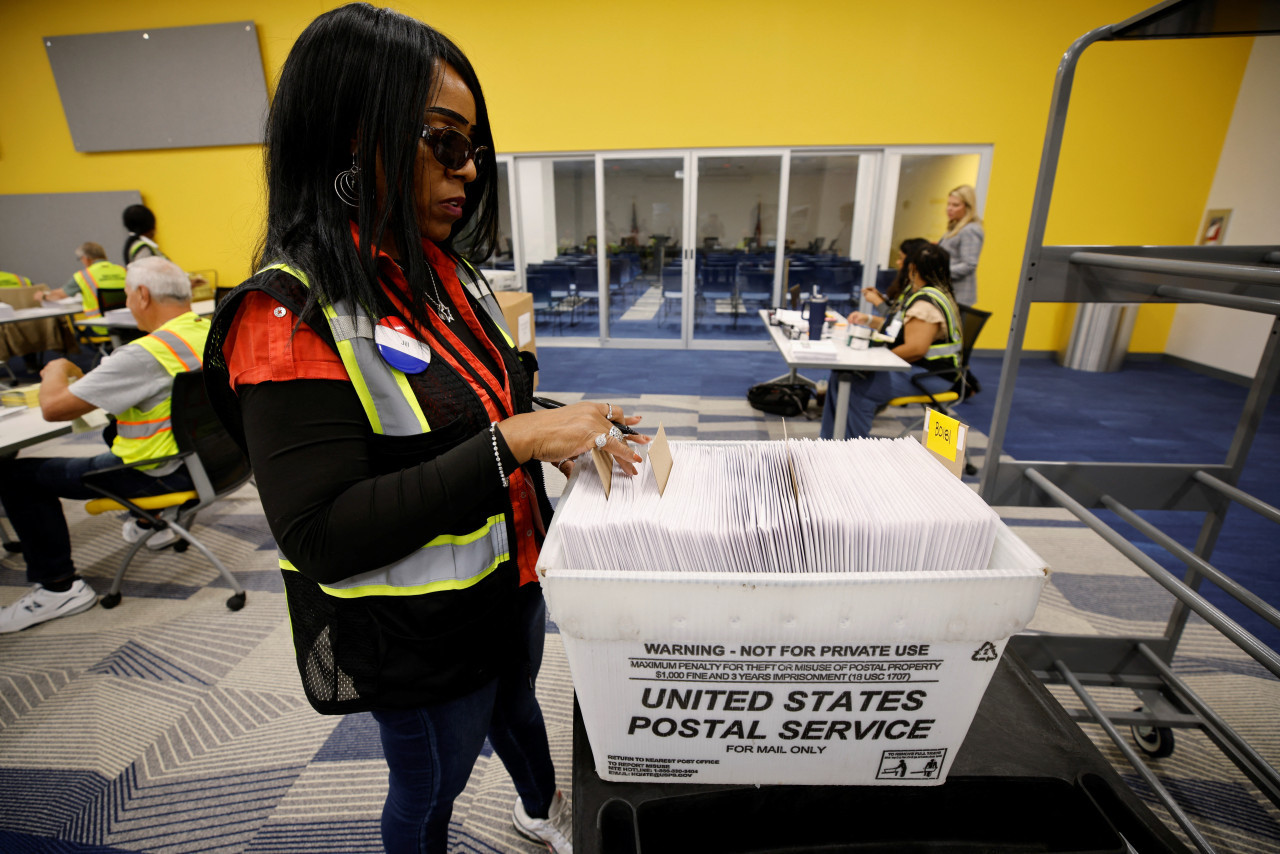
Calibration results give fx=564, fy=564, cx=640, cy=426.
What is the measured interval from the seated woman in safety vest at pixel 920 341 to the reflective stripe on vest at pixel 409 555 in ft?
8.50

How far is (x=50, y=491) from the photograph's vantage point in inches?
83.8

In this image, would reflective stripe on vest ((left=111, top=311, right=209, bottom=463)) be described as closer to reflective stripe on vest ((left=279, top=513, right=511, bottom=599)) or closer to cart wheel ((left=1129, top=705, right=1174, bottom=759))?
reflective stripe on vest ((left=279, top=513, right=511, bottom=599))

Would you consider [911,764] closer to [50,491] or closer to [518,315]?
[50,491]

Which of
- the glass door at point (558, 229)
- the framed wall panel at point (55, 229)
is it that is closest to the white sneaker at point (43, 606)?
the glass door at point (558, 229)

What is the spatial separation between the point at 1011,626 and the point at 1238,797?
1782mm

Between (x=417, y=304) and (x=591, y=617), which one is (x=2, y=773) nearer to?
(x=417, y=304)

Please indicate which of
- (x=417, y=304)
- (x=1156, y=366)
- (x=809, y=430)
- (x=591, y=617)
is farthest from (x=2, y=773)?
(x=1156, y=366)

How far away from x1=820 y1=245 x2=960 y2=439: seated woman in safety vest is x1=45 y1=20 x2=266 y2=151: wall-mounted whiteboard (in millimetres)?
6804

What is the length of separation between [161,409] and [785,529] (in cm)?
243

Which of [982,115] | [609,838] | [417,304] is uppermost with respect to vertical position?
[982,115]

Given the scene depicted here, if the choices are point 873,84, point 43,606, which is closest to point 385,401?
point 43,606

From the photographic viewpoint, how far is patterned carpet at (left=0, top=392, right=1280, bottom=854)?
141 cm

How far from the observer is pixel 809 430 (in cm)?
391

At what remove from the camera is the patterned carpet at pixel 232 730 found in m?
1.41
